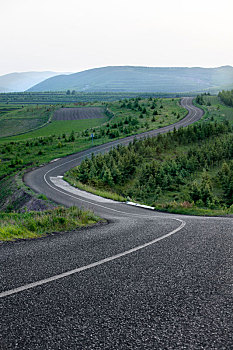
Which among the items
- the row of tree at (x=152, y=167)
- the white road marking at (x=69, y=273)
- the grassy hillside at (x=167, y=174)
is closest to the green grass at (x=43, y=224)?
the white road marking at (x=69, y=273)

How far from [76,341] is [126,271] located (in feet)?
6.89

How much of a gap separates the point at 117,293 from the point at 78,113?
10283cm

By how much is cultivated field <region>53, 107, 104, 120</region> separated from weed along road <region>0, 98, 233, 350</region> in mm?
88618

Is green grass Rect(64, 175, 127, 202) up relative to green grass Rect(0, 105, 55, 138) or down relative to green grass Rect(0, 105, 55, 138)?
down

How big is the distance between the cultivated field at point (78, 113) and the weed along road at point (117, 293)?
88.6m

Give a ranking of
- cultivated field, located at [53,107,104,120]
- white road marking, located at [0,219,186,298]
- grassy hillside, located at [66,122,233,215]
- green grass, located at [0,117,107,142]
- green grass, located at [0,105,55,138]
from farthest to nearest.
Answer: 1. cultivated field, located at [53,107,104,120]
2. green grass, located at [0,105,55,138]
3. green grass, located at [0,117,107,142]
4. grassy hillside, located at [66,122,233,215]
5. white road marking, located at [0,219,186,298]

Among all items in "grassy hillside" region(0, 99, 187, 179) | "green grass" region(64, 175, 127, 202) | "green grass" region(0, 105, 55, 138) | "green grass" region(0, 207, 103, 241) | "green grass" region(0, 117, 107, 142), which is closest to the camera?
"green grass" region(0, 207, 103, 241)

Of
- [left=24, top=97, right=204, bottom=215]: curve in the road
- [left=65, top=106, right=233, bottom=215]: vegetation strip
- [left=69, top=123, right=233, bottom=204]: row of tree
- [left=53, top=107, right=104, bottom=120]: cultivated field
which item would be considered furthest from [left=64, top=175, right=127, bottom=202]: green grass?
Answer: [left=53, top=107, right=104, bottom=120]: cultivated field

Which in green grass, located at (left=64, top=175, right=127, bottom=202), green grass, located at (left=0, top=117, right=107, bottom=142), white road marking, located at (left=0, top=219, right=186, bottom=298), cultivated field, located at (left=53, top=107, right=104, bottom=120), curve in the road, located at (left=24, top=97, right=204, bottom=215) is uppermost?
cultivated field, located at (left=53, top=107, right=104, bottom=120)

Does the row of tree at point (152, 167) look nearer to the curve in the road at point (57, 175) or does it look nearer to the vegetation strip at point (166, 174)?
the vegetation strip at point (166, 174)

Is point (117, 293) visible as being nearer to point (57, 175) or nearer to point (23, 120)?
point (57, 175)

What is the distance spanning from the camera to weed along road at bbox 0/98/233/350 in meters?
3.44

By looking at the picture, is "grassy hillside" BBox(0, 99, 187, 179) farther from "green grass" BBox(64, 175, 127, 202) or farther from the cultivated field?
"green grass" BBox(64, 175, 127, 202)

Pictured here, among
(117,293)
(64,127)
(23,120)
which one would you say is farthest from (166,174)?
(23,120)
